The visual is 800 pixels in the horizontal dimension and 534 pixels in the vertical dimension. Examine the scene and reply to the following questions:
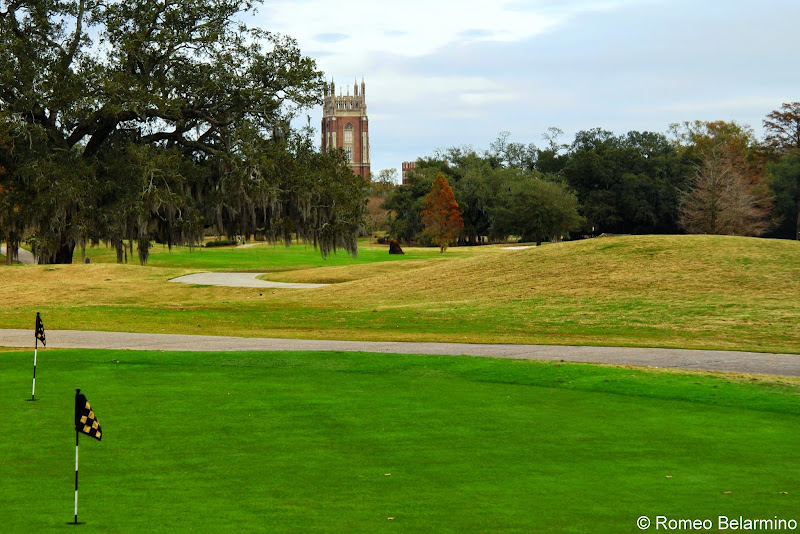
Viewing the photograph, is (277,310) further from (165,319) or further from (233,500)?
(233,500)

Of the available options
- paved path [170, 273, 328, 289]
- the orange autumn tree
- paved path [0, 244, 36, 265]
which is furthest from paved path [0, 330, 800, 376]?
the orange autumn tree

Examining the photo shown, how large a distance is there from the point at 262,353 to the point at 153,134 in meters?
32.9

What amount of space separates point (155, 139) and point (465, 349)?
3236 centimetres

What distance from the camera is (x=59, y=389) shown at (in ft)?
46.1

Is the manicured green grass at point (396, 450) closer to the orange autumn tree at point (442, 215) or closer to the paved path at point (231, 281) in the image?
the paved path at point (231, 281)

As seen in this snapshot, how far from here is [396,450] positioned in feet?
31.7

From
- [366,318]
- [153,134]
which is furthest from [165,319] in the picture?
[153,134]

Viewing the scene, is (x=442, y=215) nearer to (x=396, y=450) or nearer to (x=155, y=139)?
(x=155, y=139)

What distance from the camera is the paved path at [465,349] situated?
1919 cm

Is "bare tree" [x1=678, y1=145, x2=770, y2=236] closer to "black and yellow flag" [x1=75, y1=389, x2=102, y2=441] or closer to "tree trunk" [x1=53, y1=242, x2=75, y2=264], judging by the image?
"tree trunk" [x1=53, y1=242, x2=75, y2=264]

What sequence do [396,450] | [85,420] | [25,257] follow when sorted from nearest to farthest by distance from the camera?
[85,420] → [396,450] → [25,257]

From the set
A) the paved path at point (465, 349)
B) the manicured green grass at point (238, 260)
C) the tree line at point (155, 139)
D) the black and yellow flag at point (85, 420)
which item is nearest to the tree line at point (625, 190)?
the manicured green grass at point (238, 260)

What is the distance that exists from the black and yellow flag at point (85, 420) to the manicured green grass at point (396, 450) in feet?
2.09

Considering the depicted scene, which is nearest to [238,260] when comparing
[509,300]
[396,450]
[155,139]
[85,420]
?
[155,139]
